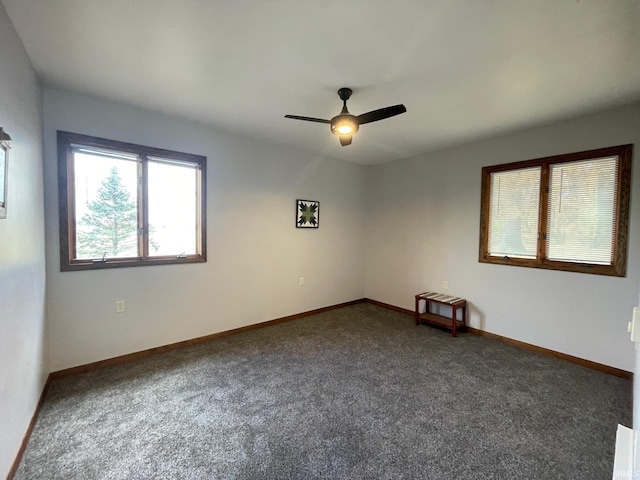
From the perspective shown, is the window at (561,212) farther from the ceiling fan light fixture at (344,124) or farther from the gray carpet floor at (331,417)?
the ceiling fan light fixture at (344,124)

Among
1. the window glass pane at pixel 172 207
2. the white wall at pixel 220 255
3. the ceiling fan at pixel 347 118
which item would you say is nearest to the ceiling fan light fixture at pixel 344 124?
the ceiling fan at pixel 347 118

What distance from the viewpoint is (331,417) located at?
2.02m

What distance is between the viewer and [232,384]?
244 centimetres

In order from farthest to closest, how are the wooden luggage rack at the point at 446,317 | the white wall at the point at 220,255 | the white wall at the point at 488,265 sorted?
the wooden luggage rack at the point at 446,317 → the white wall at the point at 488,265 → the white wall at the point at 220,255

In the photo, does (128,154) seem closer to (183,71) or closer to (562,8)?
(183,71)

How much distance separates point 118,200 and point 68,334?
4.25 ft

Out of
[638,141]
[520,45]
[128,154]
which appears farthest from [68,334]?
[638,141]

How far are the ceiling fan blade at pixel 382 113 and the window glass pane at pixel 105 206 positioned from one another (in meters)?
2.33

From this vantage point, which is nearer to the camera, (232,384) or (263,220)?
(232,384)

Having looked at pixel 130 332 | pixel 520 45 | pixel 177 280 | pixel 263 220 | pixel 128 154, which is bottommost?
pixel 130 332

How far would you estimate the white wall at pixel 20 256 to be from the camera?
147 cm

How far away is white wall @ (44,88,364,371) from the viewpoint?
8.21ft

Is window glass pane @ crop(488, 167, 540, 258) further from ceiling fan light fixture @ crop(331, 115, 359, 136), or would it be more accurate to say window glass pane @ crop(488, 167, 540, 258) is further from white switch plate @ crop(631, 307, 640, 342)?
white switch plate @ crop(631, 307, 640, 342)

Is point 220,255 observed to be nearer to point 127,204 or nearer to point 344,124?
point 127,204
